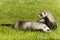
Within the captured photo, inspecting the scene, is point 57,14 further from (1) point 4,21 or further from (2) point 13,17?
(1) point 4,21

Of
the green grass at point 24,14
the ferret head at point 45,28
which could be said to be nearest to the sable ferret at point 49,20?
the green grass at point 24,14

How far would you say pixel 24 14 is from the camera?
1426 cm

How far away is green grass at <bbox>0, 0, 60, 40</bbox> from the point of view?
31.8ft

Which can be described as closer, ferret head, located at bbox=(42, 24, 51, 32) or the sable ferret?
ferret head, located at bbox=(42, 24, 51, 32)

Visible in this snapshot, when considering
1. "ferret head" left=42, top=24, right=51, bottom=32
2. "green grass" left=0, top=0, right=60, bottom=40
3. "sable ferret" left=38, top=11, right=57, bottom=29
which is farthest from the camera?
"sable ferret" left=38, top=11, right=57, bottom=29

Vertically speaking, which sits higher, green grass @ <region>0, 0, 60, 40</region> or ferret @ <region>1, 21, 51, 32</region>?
ferret @ <region>1, 21, 51, 32</region>

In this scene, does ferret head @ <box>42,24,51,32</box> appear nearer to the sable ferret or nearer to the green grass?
the green grass

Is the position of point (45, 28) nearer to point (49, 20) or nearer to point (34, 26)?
point (34, 26)

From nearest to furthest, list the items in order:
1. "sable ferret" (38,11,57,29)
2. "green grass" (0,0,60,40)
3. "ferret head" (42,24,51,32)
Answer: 1. "green grass" (0,0,60,40)
2. "ferret head" (42,24,51,32)
3. "sable ferret" (38,11,57,29)

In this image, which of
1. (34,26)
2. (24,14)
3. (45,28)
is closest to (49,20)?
(45,28)

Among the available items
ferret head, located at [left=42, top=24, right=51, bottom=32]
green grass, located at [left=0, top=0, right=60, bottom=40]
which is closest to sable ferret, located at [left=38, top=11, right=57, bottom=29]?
green grass, located at [left=0, top=0, right=60, bottom=40]

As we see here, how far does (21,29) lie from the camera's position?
34.1ft

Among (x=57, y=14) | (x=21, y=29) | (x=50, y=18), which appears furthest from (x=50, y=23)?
(x=57, y=14)

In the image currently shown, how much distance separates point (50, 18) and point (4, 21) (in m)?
2.04
